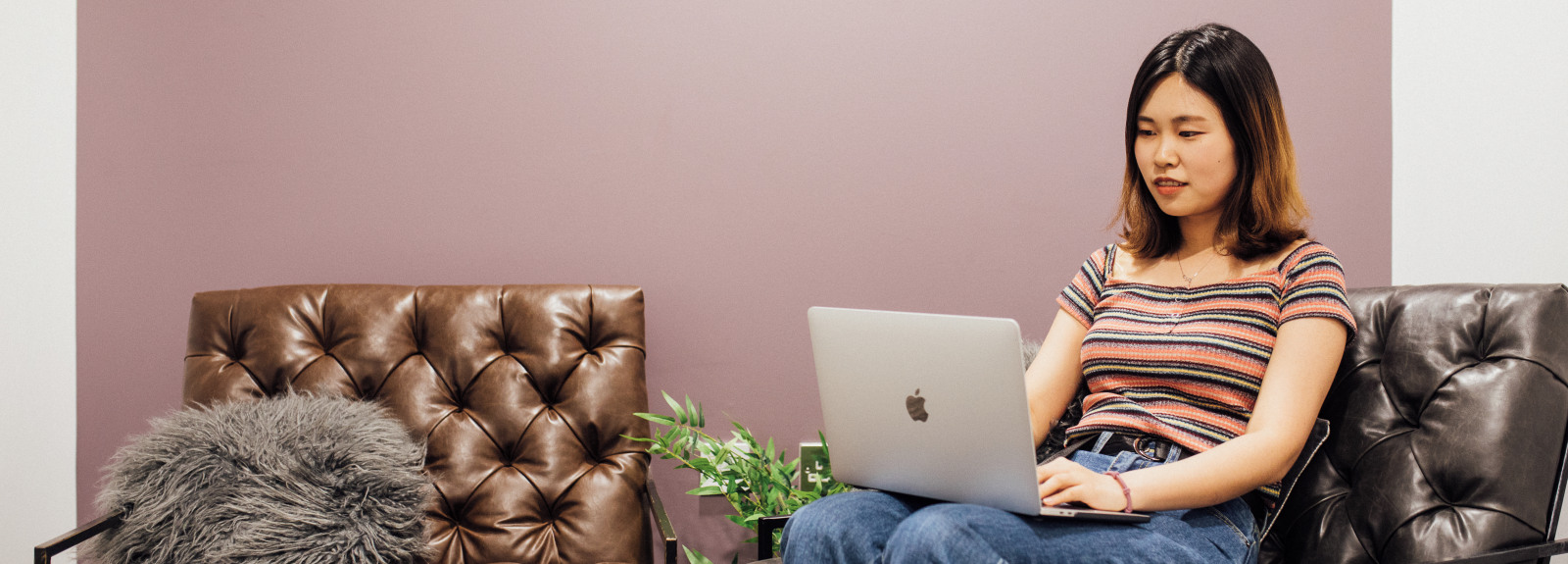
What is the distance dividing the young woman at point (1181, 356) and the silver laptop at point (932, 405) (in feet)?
0.13

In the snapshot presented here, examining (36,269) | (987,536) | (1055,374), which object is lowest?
(987,536)

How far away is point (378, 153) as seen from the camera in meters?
1.82

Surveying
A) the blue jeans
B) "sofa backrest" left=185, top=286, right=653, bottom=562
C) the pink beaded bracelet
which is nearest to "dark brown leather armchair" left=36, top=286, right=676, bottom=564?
"sofa backrest" left=185, top=286, right=653, bottom=562

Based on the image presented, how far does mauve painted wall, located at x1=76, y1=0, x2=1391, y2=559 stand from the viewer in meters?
1.80

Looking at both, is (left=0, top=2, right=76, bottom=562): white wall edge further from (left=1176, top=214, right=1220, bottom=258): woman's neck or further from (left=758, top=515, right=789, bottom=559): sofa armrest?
(left=1176, top=214, right=1220, bottom=258): woman's neck

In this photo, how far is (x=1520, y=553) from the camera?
1.06 metres

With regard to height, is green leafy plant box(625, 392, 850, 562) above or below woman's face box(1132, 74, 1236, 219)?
below

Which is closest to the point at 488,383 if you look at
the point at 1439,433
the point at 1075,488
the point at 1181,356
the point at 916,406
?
the point at 916,406

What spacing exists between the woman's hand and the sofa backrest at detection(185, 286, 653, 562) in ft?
2.82

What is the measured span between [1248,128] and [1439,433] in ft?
1.61

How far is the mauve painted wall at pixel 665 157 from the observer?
5.90ft

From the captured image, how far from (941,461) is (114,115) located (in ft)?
6.02

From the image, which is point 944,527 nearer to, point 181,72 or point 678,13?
point 678,13

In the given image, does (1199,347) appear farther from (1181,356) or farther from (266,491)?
(266,491)
